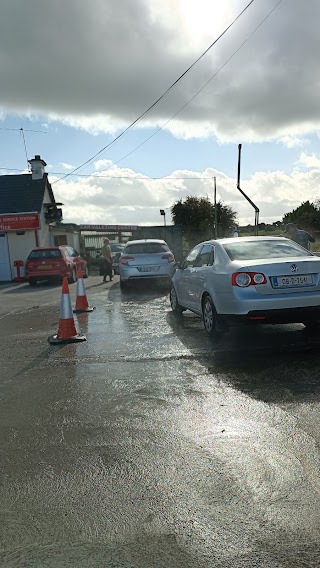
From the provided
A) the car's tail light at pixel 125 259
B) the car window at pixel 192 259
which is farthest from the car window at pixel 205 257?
the car's tail light at pixel 125 259

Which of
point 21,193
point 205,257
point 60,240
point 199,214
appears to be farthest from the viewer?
point 199,214

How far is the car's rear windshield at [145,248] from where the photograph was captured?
14180 mm

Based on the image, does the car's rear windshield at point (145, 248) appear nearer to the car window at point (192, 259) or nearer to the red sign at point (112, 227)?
the car window at point (192, 259)

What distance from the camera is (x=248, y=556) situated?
7.55 feet

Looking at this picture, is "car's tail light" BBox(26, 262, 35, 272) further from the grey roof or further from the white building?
the grey roof

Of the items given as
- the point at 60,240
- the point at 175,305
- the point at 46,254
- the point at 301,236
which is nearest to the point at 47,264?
the point at 46,254

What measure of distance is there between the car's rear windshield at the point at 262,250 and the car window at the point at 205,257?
12.7 inches

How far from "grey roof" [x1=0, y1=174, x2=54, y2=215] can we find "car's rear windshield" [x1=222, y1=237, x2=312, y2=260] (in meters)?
19.2

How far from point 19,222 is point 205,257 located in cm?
1795

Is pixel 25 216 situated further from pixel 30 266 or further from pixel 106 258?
pixel 106 258

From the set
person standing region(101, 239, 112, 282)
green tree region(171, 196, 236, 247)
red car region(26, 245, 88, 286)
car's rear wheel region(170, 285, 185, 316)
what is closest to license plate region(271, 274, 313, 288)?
car's rear wheel region(170, 285, 185, 316)

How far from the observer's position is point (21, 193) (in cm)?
2608

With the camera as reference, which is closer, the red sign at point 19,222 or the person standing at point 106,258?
the person standing at point 106,258

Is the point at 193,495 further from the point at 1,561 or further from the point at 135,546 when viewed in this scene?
the point at 1,561
